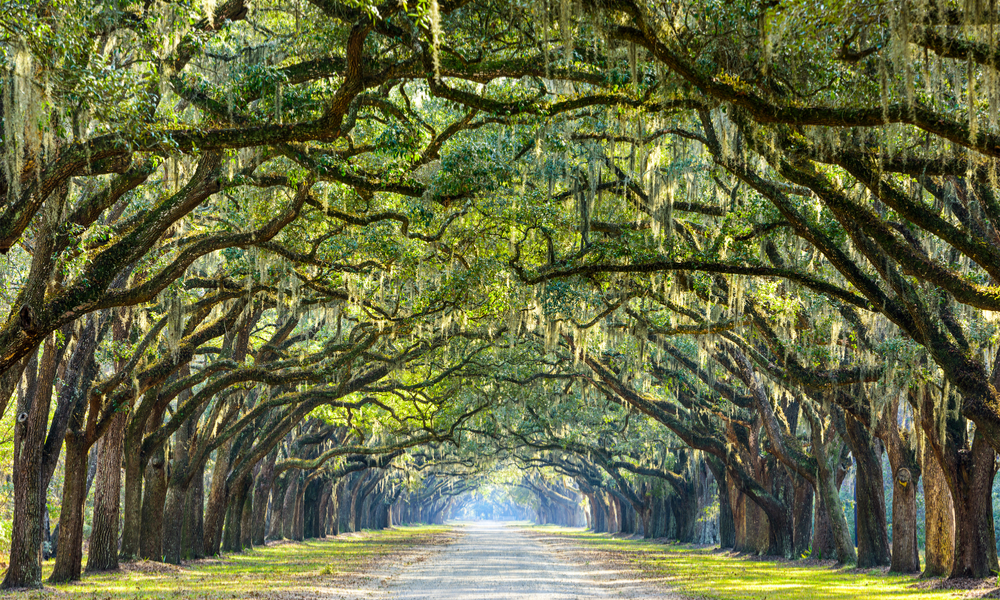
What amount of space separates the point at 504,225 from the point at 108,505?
9.92m

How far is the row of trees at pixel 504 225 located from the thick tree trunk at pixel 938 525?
75 mm

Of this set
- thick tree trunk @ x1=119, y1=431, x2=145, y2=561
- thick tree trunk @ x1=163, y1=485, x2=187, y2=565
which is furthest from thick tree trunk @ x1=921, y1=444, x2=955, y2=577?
thick tree trunk @ x1=163, y1=485, x2=187, y2=565

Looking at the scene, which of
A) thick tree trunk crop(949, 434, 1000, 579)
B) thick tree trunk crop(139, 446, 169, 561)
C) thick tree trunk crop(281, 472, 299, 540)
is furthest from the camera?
thick tree trunk crop(281, 472, 299, 540)

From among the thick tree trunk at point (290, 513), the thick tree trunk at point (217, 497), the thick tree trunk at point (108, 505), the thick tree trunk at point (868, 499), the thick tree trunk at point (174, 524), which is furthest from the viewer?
the thick tree trunk at point (290, 513)

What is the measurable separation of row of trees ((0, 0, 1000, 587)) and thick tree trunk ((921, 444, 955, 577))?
0.07m

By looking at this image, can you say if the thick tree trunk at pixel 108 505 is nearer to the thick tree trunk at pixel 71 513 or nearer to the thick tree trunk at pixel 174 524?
the thick tree trunk at pixel 71 513

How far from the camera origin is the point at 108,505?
17.1 meters

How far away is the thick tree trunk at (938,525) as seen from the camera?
16766mm

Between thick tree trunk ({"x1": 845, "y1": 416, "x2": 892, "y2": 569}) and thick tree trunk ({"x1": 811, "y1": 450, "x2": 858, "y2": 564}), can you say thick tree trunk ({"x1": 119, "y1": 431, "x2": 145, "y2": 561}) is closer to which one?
thick tree trunk ({"x1": 845, "y1": 416, "x2": 892, "y2": 569})

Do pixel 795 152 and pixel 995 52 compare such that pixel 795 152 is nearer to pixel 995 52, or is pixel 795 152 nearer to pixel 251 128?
pixel 995 52

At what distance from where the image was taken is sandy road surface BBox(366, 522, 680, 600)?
13320 mm

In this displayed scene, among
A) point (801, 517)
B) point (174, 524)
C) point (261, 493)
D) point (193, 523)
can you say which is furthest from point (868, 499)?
point (261, 493)

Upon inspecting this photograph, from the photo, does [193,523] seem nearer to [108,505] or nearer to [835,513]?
[108,505]

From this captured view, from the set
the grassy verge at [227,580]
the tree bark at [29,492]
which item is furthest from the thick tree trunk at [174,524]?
the tree bark at [29,492]
